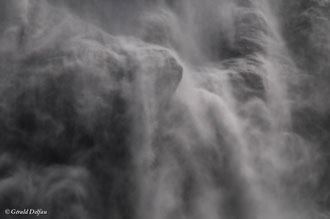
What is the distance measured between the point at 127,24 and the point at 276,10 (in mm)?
6290

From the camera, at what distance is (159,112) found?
10352mm

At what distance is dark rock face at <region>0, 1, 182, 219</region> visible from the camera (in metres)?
8.98

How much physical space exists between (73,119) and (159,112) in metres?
2.26

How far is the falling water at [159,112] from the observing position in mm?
9383

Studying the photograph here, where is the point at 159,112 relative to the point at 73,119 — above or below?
above

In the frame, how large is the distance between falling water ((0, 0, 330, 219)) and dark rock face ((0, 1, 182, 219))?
26 millimetres

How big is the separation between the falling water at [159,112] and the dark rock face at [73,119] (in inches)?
1.0

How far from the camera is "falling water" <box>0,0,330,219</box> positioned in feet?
30.8

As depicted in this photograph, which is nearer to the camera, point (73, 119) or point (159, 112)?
point (73, 119)

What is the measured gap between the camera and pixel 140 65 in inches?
409

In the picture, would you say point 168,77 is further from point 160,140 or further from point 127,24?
point 127,24

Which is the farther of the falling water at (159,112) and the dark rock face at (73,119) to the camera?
the falling water at (159,112)

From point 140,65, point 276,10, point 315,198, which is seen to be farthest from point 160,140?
point 276,10

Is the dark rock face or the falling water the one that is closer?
the dark rock face
